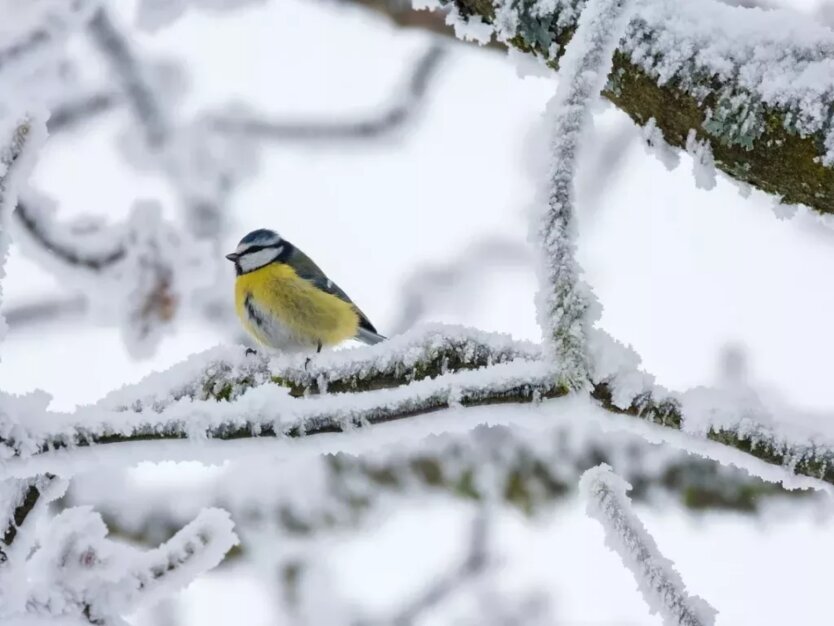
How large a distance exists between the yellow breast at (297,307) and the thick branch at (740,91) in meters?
2.02

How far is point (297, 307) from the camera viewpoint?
3.45 m

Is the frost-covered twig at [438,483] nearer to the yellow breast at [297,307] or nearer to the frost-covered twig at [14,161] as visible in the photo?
the yellow breast at [297,307]

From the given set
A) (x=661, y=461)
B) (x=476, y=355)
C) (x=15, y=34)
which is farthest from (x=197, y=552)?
(x=661, y=461)

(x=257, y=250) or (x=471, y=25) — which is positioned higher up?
Answer: (x=471, y=25)

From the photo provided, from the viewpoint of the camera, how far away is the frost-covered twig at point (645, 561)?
105 cm

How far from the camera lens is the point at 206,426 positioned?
1.31m

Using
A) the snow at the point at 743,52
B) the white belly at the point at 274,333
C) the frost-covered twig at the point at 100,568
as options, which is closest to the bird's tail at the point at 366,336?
the white belly at the point at 274,333

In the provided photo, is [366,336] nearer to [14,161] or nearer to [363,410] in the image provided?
[363,410]

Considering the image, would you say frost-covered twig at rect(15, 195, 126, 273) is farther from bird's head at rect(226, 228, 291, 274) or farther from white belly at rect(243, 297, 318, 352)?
Answer: bird's head at rect(226, 228, 291, 274)

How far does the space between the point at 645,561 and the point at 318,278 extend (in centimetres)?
262

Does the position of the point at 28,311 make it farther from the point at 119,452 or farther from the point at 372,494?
the point at 119,452

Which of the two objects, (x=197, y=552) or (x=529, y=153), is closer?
(x=529, y=153)

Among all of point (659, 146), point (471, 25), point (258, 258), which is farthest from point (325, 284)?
point (659, 146)

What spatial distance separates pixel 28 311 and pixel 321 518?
1.44 metres
